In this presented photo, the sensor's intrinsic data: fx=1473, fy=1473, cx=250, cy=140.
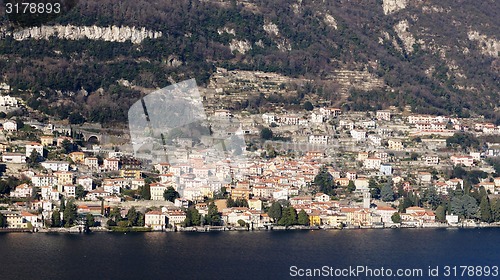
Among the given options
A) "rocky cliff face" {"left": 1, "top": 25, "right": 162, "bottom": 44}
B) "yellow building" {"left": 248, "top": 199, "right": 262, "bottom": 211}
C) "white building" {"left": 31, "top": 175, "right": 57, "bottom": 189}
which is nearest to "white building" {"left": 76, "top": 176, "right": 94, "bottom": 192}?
"white building" {"left": 31, "top": 175, "right": 57, "bottom": 189}

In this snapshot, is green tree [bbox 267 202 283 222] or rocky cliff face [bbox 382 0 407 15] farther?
rocky cliff face [bbox 382 0 407 15]

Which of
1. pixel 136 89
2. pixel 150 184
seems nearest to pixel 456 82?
pixel 136 89

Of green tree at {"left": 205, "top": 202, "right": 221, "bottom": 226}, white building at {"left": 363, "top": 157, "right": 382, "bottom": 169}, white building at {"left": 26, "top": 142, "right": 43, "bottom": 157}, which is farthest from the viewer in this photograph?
white building at {"left": 363, "top": 157, "right": 382, "bottom": 169}

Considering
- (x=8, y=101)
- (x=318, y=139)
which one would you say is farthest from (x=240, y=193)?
(x=8, y=101)

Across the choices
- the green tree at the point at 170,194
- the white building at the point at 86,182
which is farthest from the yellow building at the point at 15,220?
the green tree at the point at 170,194

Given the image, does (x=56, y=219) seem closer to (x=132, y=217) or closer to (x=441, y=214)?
(x=132, y=217)

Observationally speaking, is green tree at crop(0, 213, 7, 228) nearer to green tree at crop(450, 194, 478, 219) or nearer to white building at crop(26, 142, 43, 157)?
white building at crop(26, 142, 43, 157)

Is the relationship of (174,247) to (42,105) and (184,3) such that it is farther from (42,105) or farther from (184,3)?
(184,3)
